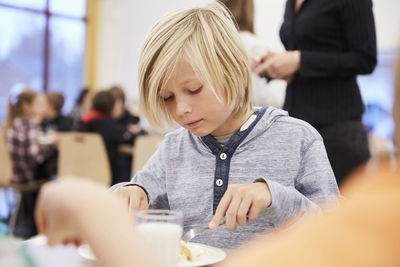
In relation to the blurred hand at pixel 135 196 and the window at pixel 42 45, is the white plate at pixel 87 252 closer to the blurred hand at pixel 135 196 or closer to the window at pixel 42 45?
the blurred hand at pixel 135 196

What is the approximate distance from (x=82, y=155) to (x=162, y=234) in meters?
3.21

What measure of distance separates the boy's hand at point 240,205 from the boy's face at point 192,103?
27 cm

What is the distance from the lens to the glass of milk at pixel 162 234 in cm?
76

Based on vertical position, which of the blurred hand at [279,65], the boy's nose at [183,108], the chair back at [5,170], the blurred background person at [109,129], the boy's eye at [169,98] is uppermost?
the blurred hand at [279,65]

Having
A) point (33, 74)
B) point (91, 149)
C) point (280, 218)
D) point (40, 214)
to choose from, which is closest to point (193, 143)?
point (280, 218)

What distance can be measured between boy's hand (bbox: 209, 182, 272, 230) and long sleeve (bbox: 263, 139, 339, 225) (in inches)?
1.2

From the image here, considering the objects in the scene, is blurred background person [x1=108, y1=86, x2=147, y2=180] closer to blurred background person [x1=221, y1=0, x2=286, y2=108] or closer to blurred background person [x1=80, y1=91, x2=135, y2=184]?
blurred background person [x1=80, y1=91, x2=135, y2=184]

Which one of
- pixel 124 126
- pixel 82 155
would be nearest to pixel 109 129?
pixel 124 126

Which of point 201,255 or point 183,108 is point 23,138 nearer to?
point 183,108

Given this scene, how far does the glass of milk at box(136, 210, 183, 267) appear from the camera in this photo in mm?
760

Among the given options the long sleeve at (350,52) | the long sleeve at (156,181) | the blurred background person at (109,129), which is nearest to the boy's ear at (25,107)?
the blurred background person at (109,129)

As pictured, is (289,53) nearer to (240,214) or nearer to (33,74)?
(240,214)

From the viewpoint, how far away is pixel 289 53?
122 centimetres

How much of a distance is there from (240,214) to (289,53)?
57 cm
